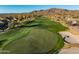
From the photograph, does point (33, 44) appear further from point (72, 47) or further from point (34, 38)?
point (72, 47)

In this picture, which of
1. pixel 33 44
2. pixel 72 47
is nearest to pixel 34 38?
pixel 33 44

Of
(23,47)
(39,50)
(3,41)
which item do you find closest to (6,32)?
(3,41)

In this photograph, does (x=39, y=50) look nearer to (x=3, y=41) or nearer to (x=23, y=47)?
(x=23, y=47)
